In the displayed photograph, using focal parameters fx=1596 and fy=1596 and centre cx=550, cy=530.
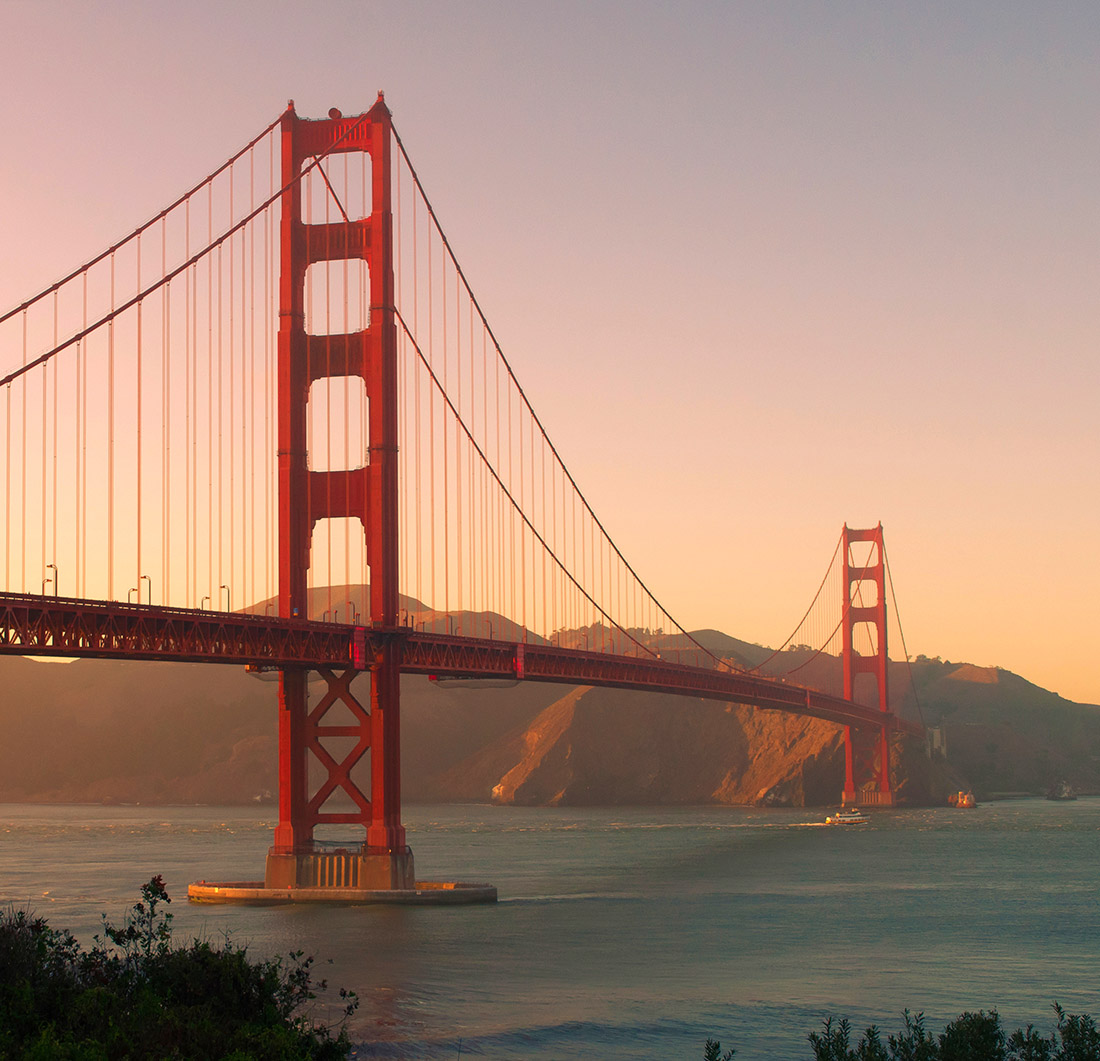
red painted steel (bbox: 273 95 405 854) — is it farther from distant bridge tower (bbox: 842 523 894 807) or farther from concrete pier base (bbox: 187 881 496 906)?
distant bridge tower (bbox: 842 523 894 807)

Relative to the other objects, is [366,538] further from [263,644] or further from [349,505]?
[263,644]

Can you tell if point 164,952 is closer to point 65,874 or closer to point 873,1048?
point 873,1048

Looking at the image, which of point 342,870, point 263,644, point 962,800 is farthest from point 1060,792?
point 263,644

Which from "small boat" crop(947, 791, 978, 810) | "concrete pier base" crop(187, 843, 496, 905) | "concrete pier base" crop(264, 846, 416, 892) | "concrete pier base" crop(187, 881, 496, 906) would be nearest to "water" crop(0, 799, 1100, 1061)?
"concrete pier base" crop(187, 881, 496, 906)

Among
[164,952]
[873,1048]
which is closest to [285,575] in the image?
[164,952]

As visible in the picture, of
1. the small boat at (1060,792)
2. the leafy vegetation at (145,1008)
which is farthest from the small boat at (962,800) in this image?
the leafy vegetation at (145,1008)
